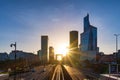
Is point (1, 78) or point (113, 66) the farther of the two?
point (1, 78)

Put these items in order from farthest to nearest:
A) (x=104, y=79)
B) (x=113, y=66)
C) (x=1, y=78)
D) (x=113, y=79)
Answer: (x=1, y=78), (x=113, y=66), (x=104, y=79), (x=113, y=79)

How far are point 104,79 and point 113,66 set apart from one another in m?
2.49

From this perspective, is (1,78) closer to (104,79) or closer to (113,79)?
(104,79)

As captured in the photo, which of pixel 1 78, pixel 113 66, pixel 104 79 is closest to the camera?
pixel 104 79

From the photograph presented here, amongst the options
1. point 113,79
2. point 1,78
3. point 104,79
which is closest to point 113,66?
point 104,79

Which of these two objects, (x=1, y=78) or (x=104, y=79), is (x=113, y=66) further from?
(x=1, y=78)

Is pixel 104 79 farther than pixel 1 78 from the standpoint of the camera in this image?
No

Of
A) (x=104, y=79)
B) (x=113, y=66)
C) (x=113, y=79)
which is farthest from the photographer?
(x=113, y=66)

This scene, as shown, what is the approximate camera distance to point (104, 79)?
2484cm

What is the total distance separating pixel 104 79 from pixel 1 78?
13263 millimetres

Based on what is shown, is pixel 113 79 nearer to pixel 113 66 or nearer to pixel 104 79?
pixel 104 79

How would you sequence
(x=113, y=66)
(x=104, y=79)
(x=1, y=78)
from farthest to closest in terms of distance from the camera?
(x=1, y=78) → (x=113, y=66) → (x=104, y=79)

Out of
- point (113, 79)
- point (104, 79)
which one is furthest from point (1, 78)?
point (113, 79)

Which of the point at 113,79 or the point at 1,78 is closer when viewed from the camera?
the point at 113,79
